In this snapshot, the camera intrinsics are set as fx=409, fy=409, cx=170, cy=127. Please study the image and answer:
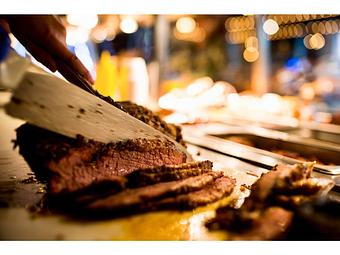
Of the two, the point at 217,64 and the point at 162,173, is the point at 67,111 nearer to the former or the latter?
the point at 162,173

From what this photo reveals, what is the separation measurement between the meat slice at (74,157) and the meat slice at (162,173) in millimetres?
A: 114

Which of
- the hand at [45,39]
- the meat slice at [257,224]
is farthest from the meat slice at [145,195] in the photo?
the hand at [45,39]

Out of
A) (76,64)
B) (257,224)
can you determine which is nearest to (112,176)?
(257,224)

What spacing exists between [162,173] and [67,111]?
669mm

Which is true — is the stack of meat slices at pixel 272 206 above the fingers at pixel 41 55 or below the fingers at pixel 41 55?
below

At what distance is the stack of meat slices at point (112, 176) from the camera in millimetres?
2227

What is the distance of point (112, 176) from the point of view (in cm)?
240

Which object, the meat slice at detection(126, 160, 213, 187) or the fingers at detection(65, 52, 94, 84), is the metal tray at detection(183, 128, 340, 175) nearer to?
the meat slice at detection(126, 160, 213, 187)

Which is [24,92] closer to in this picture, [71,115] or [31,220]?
[71,115]

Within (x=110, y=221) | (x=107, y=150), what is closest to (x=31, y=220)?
(x=110, y=221)

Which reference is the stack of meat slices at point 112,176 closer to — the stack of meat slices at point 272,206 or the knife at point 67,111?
the knife at point 67,111

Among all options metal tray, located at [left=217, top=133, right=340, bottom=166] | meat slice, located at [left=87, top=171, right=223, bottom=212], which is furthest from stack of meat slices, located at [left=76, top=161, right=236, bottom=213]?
metal tray, located at [left=217, top=133, right=340, bottom=166]

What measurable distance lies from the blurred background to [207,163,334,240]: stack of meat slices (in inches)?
69.6
